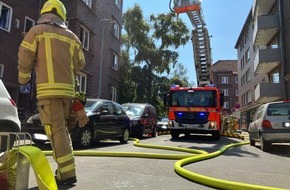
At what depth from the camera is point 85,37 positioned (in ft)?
74.4

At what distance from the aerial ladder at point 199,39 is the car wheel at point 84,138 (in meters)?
8.86

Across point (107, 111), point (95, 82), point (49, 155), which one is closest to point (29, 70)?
point (49, 155)

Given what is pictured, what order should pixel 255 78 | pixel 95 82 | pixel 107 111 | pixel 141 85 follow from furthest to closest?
pixel 255 78 < pixel 141 85 < pixel 95 82 < pixel 107 111

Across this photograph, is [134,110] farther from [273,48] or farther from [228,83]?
[228,83]

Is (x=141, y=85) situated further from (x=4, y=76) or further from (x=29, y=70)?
(x=29, y=70)

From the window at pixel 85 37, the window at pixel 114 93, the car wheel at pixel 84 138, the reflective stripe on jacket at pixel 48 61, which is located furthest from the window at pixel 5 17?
the reflective stripe on jacket at pixel 48 61

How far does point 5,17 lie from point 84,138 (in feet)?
31.4

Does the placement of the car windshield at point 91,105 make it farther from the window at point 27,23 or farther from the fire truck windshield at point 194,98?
the window at point 27,23

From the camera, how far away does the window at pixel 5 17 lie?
16562 millimetres

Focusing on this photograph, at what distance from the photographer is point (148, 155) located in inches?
291

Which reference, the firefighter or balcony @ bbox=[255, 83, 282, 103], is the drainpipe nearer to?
balcony @ bbox=[255, 83, 282, 103]

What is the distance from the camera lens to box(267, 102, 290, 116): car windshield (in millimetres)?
11227

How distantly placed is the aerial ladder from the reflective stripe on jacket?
13055 mm

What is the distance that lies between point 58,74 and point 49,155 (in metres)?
3.36
